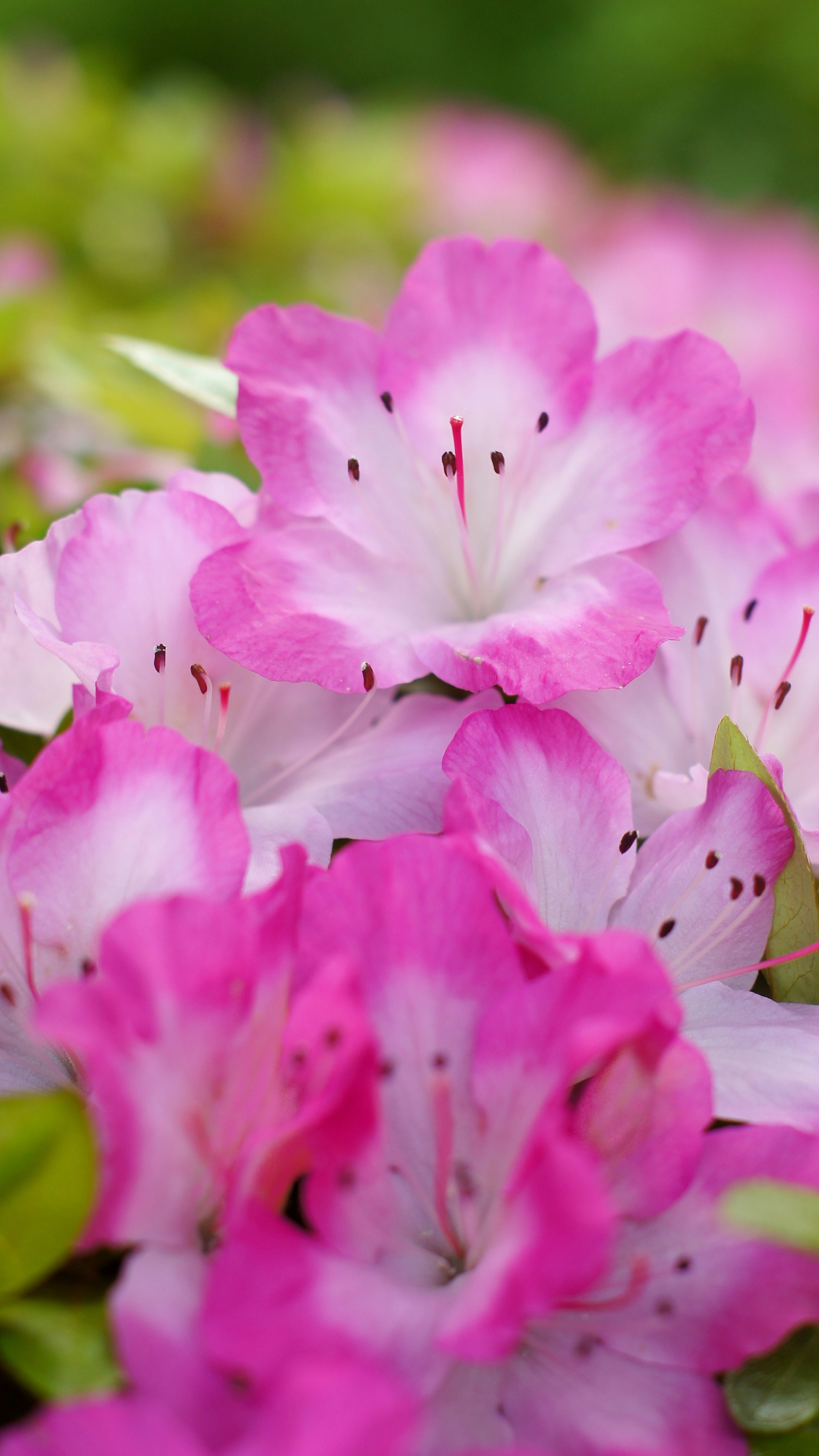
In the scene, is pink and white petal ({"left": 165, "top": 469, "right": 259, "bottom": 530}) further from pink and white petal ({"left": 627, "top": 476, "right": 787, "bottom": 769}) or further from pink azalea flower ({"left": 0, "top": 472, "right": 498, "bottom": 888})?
pink and white petal ({"left": 627, "top": 476, "right": 787, "bottom": 769})

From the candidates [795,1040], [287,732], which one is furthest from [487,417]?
[795,1040]

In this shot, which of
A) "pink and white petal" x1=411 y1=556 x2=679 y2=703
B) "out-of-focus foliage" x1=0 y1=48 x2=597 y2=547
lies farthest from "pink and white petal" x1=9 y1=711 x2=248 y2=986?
"out-of-focus foliage" x1=0 y1=48 x2=597 y2=547

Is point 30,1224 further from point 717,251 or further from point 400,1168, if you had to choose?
point 717,251

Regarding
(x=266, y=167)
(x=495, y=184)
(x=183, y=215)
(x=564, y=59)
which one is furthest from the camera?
(x=564, y=59)

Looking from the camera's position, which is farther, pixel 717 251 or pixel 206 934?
pixel 717 251

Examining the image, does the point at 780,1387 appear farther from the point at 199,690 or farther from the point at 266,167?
the point at 266,167

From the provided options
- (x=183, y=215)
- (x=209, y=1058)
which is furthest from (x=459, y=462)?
(x=183, y=215)
